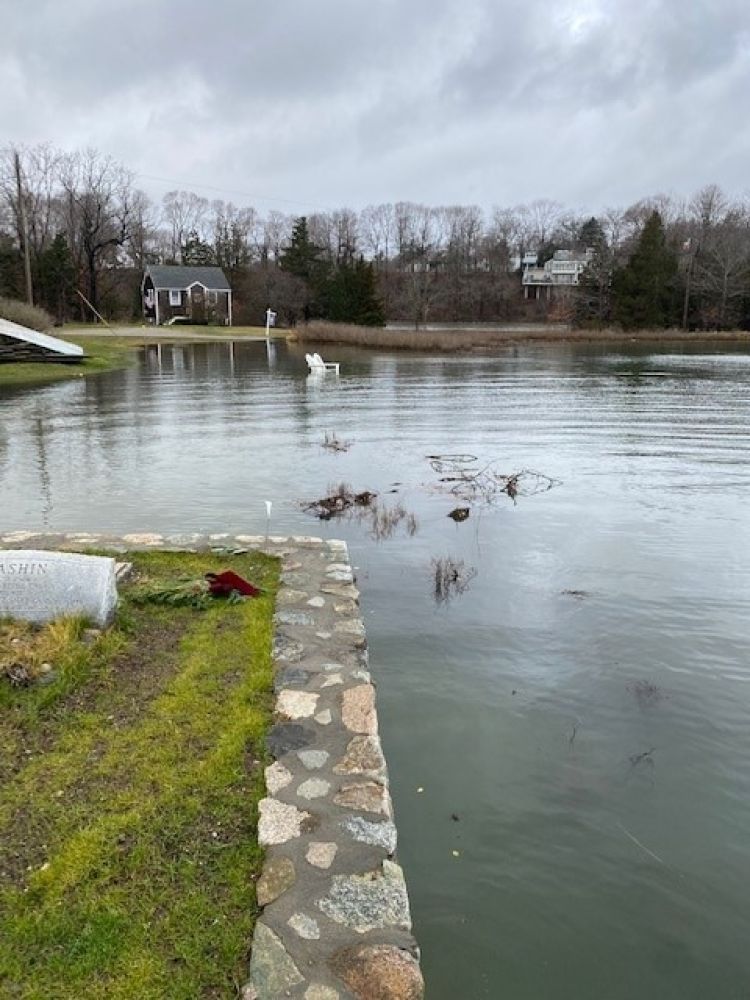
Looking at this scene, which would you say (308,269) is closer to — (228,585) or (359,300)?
(359,300)

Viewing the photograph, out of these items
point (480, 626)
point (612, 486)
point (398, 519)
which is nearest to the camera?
point (480, 626)

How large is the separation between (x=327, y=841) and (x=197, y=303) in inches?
2232

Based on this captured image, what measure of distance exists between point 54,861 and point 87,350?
31.1m

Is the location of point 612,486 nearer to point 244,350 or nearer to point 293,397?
point 293,397

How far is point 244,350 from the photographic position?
37875 millimetres

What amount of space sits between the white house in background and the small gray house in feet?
111

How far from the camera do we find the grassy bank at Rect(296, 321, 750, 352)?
130ft

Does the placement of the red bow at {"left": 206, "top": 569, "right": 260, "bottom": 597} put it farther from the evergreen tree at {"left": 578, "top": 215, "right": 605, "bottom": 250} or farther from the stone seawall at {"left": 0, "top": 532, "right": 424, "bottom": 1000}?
the evergreen tree at {"left": 578, "top": 215, "right": 605, "bottom": 250}

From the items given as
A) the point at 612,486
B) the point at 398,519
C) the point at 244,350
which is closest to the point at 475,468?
the point at 612,486

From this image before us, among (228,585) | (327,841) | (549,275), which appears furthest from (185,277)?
(327,841)

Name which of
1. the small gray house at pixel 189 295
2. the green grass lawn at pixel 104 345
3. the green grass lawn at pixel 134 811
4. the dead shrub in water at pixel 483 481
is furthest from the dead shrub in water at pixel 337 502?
the small gray house at pixel 189 295

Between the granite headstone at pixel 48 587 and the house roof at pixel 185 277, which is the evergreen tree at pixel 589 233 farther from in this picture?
the granite headstone at pixel 48 587

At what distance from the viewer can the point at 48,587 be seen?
15.3ft

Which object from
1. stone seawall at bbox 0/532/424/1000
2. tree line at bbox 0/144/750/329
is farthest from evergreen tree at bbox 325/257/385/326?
stone seawall at bbox 0/532/424/1000
